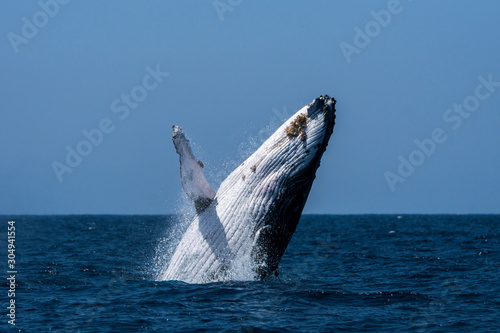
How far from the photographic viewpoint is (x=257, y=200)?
10.7 meters

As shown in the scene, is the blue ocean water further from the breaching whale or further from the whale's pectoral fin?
the whale's pectoral fin

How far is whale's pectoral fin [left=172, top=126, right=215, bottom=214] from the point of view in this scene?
10.7 meters

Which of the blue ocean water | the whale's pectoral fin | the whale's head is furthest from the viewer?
the whale's pectoral fin

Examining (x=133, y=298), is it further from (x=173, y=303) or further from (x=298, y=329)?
(x=298, y=329)

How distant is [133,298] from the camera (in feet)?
35.3

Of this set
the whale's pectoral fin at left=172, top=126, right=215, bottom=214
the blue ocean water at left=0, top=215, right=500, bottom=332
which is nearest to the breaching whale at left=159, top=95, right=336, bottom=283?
the whale's pectoral fin at left=172, top=126, right=215, bottom=214

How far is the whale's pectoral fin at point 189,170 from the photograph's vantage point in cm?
1070

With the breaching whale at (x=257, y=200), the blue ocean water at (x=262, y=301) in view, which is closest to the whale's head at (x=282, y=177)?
the breaching whale at (x=257, y=200)

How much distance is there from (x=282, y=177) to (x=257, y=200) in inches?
22.4

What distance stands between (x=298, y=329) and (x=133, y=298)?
3348 millimetres

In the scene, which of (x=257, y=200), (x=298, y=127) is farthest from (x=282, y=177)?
(x=298, y=127)

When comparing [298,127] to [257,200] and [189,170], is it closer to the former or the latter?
[257,200]

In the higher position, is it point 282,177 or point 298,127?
point 298,127

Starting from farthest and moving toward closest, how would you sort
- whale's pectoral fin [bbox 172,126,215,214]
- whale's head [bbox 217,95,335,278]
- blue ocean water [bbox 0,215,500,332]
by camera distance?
whale's pectoral fin [bbox 172,126,215,214]
whale's head [bbox 217,95,335,278]
blue ocean water [bbox 0,215,500,332]
